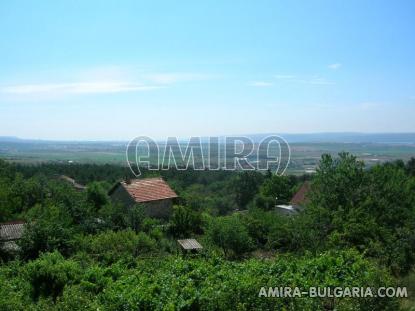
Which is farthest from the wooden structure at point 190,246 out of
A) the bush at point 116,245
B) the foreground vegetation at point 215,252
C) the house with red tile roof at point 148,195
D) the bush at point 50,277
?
the house with red tile roof at point 148,195

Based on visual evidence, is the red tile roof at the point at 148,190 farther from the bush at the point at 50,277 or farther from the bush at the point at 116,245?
the bush at the point at 50,277

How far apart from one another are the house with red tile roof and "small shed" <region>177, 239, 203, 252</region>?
9.58 m

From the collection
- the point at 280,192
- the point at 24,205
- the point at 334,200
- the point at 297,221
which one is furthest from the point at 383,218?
the point at 280,192

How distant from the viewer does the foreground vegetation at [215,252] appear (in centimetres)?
884

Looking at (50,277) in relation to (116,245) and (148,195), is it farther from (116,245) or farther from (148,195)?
(148,195)

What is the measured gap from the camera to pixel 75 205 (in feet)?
90.6

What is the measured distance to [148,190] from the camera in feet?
115

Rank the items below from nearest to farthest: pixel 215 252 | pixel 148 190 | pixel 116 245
Result: pixel 215 252 → pixel 116 245 → pixel 148 190

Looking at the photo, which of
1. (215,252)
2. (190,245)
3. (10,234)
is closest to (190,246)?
(190,245)

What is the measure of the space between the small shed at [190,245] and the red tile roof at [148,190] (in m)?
9.75

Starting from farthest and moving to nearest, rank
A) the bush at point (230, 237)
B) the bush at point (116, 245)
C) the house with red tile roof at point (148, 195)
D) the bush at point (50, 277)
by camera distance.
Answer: the house with red tile roof at point (148, 195)
the bush at point (230, 237)
the bush at point (116, 245)
the bush at point (50, 277)

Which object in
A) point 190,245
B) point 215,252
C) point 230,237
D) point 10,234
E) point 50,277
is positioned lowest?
point 190,245

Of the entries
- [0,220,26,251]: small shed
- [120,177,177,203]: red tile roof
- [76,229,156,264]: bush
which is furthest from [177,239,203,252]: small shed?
[120,177,177,203]: red tile roof

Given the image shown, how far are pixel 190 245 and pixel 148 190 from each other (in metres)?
12.0
